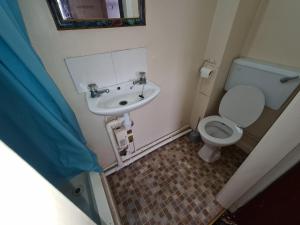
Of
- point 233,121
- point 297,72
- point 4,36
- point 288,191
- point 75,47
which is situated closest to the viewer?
point 4,36

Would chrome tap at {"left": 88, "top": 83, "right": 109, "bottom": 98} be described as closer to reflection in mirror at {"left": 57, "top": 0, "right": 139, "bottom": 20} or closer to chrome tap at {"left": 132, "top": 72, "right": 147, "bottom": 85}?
chrome tap at {"left": 132, "top": 72, "right": 147, "bottom": 85}

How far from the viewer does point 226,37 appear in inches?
45.6

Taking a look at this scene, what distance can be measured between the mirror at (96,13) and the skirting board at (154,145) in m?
1.29

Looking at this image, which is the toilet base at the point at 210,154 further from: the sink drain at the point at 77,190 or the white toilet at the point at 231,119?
the sink drain at the point at 77,190

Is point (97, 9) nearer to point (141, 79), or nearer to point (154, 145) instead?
point (141, 79)

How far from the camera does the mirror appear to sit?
2.30 ft

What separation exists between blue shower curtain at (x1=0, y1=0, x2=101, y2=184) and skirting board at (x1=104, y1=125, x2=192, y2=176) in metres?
0.58

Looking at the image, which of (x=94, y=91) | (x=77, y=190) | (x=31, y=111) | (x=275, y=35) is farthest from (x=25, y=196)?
(x=275, y=35)

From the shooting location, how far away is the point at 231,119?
1442mm

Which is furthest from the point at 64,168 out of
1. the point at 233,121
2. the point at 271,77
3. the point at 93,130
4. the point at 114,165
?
the point at 271,77

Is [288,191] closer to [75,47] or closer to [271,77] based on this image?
[271,77]

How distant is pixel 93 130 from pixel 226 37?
1404 millimetres

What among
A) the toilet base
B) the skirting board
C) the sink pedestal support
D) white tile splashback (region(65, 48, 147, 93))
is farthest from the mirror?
the toilet base

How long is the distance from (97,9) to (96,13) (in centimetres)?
2
